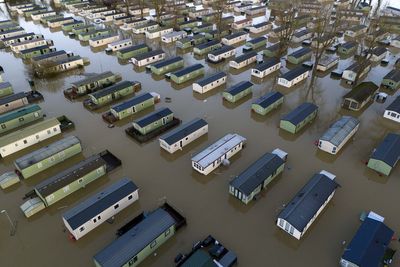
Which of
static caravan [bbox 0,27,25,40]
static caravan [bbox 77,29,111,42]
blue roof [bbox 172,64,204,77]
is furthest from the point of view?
static caravan [bbox 0,27,25,40]

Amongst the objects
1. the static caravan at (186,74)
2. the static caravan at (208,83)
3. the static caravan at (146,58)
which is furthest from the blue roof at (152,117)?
the static caravan at (146,58)

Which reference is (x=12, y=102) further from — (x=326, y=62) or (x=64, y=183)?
(x=326, y=62)

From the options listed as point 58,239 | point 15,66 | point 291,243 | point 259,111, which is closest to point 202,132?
point 259,111

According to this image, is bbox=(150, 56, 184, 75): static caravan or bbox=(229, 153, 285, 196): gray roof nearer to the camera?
bbox=(229, 153, 285, 196): gray roof

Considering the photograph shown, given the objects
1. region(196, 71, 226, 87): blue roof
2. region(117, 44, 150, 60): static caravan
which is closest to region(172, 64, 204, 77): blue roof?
region(196, 71, 226, 87): blue roof

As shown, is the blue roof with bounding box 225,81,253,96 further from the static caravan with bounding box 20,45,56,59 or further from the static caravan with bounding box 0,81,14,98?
the static caravan with bounding box 20,45,56,59

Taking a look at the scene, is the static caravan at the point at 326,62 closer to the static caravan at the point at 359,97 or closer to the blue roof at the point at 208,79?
the static caravan at the point at 359,97

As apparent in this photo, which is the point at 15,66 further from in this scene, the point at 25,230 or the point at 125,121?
the point at 25,230
